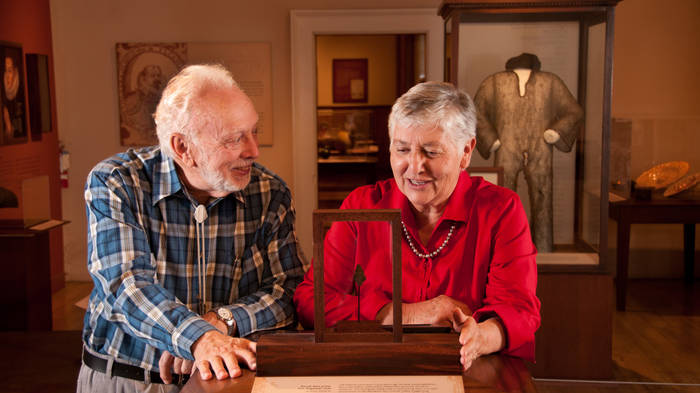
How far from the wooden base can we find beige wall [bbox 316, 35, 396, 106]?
23.5 ft

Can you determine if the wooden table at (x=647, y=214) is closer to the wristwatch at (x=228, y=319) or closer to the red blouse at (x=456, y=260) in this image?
the red blouse at (x=456, y=260)

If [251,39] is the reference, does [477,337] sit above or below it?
below

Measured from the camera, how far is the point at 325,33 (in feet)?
15.3

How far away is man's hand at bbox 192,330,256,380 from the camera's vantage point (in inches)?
50.3

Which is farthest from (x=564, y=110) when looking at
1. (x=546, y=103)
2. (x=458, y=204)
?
(x=458, y=204)

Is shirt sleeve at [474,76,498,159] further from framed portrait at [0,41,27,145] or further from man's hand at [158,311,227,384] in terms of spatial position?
framed portrait at [0,41,27,145]

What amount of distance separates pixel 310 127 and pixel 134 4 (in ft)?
4.92

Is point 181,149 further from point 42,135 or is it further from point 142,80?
point 142,80

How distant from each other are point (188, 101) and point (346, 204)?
468mm

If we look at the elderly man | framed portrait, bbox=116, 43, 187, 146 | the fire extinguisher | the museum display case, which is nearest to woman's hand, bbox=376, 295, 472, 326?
the elderly man

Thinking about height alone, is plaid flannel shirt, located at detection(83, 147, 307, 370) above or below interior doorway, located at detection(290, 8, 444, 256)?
below

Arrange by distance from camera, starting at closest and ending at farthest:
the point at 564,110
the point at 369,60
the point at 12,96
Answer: the point at 564,110
the point at 12,96
the point at 369,60

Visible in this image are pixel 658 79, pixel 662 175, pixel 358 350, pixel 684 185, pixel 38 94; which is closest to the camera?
pixel 358 350

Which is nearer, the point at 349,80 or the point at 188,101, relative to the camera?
the point at 188,101
